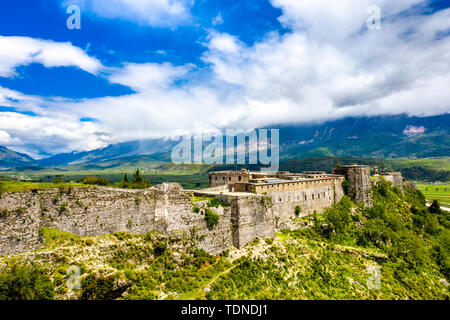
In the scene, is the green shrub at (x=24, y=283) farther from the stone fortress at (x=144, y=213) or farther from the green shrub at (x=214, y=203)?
the green shrub at (x=214, y=203)

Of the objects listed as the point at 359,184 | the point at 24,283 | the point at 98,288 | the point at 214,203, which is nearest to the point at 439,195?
the point at 359,184

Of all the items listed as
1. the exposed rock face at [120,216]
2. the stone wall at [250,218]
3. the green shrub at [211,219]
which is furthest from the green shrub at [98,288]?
the stone wall at [250,218]

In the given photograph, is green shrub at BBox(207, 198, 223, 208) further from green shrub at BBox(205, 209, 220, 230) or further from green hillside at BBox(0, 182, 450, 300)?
green hillside at BBox(0, 182, 450, 300)

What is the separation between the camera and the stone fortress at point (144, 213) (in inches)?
727

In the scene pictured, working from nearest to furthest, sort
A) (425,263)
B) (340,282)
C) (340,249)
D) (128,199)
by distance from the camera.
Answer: (128,199) < (340,282) < (340,249) < (425,263)

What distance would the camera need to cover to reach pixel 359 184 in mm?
50562

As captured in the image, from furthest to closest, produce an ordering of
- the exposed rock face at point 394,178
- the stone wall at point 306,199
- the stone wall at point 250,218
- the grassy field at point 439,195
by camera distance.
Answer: the grassy field at point 439,195 → the exposed rock face at point 394,178 → the stone wall at point 306,199 → the stone wall at point 250,218

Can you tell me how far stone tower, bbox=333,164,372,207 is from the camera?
50.4 m

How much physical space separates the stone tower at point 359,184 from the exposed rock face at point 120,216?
1107 inches

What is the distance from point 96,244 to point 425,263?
159 feet

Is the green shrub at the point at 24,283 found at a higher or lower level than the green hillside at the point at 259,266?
higher

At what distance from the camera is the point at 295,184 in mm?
42094
